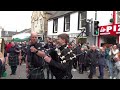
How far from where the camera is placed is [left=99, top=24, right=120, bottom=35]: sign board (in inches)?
443

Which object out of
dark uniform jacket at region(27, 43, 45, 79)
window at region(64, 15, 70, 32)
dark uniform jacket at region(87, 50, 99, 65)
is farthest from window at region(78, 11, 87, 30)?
dark uniform jacket at region(27, 43, 45, 79)

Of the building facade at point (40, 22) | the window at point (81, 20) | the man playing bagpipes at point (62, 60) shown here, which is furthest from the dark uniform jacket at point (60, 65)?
the building facade at point (40, 22)

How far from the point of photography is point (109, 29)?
11750 millimetres

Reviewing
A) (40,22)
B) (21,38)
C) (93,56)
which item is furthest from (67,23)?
(40,22)

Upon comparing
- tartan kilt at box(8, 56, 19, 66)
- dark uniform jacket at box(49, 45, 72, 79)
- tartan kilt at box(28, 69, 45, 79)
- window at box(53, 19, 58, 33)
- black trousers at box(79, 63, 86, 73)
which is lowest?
black trousers at box(79, 63, 86, 73)

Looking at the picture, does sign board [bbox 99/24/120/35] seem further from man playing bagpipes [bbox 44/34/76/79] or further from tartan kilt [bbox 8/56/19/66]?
man playing bagpipes [bbox 44/34/76/79]

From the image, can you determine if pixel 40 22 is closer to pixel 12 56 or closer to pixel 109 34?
pixel 109 34

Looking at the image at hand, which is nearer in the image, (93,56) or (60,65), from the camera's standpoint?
(60,65)

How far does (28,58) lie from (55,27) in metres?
13.4

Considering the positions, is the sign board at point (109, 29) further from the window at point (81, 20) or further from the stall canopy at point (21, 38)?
the stall canopy at point (21, 38)

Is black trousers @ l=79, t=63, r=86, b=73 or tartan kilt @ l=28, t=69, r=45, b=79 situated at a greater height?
tartan kilt @ l=28, t=69, r=45, b=79
